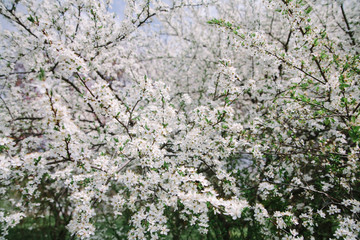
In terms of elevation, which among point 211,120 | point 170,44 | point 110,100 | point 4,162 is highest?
point 170,44

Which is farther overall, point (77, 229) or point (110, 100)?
point (110, 100)

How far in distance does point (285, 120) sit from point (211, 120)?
2.00 m

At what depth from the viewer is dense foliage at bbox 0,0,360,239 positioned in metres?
2.44

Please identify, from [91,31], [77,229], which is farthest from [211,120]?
[91,31]

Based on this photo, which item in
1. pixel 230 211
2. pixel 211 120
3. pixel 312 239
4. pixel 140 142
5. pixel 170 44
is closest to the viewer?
pixel 230 211

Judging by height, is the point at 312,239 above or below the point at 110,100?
below

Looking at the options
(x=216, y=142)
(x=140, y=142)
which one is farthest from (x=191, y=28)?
(x=140, y=142)

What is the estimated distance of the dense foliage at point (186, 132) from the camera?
8.00ft

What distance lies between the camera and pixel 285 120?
157 inches

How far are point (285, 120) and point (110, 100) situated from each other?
11.4ft

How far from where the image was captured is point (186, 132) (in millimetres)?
3516

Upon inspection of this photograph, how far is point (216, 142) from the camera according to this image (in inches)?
122

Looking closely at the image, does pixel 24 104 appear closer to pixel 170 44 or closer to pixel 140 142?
pixel 140 142

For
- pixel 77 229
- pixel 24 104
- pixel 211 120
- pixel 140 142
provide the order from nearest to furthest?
pixel 77 229 → pixel 140 142 → pixel 211 120 → pixel 24 104
